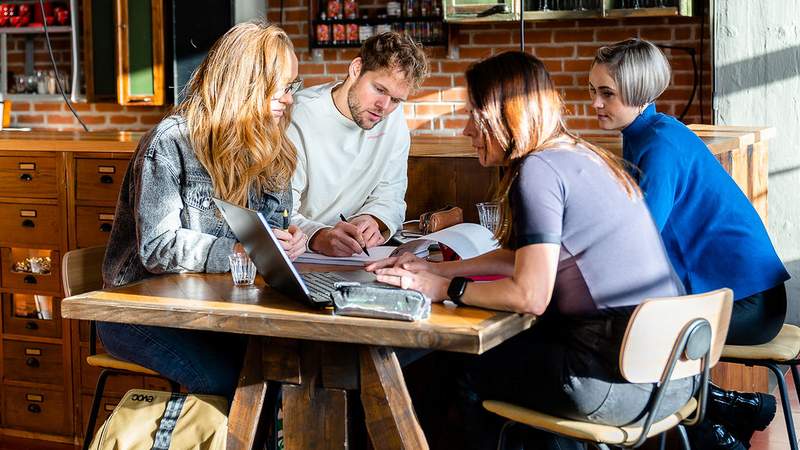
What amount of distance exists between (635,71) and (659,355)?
1.05 metres

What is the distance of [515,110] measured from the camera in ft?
7.29

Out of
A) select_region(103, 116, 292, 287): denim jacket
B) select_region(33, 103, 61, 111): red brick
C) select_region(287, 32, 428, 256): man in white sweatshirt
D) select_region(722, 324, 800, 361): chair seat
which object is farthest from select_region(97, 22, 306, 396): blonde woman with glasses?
select_region(33, 103, 61, 111): red brick

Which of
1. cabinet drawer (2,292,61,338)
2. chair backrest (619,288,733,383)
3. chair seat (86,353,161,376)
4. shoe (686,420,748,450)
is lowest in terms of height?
shoe (686,420,748,450)

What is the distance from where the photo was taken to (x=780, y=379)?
9.04 ft

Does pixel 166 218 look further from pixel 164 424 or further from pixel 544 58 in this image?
pixel 544 58

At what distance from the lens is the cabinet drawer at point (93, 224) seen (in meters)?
3.82

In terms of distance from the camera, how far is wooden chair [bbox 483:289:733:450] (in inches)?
82.7

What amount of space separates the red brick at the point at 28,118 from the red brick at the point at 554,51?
338 cm

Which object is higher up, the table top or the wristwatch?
the wristwatch

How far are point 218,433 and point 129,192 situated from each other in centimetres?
68

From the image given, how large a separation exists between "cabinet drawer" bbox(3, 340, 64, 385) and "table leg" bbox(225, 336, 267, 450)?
191 cm

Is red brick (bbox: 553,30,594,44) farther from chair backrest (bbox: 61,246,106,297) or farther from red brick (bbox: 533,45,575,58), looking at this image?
chair backrest (bbox: 61,246,106,297)

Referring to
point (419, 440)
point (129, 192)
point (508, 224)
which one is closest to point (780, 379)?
point (508, 224)

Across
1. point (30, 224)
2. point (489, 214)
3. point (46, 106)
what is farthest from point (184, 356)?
point (46, 106)
